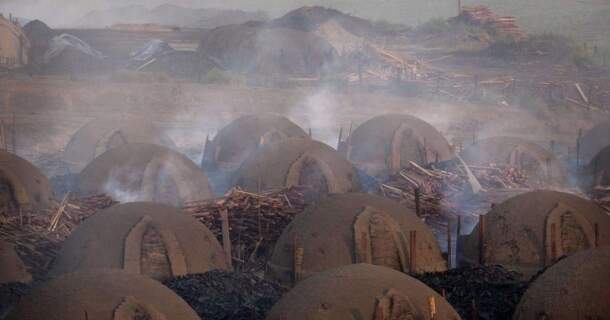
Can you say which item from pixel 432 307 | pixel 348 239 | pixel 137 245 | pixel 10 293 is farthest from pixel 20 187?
pixel 432 307

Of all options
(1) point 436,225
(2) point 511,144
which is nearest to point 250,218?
(1) point 436,225

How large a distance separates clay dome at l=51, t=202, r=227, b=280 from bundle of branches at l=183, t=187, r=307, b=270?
3217 millimetres

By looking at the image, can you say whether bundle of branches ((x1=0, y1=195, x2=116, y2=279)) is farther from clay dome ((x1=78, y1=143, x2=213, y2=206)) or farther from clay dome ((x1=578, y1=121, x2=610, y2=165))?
clay dome ((x1=578, y1=121, x2=610, y2=165))

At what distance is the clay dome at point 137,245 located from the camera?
13711mm

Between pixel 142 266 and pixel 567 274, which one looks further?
pixel 142 266

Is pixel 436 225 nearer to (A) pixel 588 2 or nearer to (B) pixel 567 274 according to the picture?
(B) pixel 567 274

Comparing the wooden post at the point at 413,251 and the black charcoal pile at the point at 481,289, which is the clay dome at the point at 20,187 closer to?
the wooden post at the point at 413,251

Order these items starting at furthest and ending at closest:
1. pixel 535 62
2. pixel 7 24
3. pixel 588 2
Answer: pixel 588 2 → pixel 535 62 → pixel 7 24

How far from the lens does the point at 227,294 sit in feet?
42.6

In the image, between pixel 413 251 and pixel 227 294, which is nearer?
pixel 227 294

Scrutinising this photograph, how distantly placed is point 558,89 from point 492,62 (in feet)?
31.0

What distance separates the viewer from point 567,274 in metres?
11.3

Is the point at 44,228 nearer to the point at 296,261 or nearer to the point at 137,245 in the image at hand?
the point at 137,245

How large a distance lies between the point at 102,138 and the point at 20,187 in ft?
21.1
